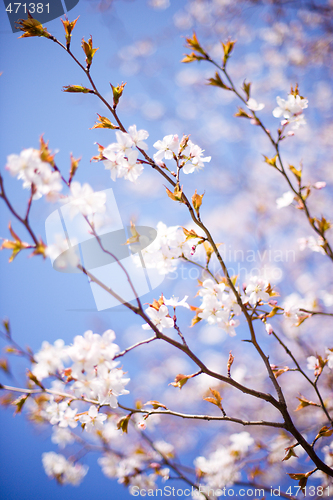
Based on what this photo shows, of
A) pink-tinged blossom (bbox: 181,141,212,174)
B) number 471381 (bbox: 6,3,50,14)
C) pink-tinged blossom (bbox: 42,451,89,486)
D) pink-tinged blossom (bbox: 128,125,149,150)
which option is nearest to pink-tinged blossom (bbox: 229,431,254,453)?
pink-tinged blossom (bbox: 42,451,89,486)

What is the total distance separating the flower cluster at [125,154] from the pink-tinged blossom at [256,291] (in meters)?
0.41

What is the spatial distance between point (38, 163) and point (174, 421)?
336 centimetres

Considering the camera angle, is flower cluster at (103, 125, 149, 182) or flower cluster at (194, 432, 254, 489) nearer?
flower cluster at (103, 125, 149, 182)

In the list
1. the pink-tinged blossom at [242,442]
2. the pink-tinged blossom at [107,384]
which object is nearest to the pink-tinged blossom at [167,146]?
the pink-tinged blossom at [107,384]

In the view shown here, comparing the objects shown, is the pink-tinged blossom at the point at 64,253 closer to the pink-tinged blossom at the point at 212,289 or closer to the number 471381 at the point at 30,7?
the pink-tinged blossom at the point at 212,289

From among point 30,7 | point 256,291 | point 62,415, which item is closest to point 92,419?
point 62,415

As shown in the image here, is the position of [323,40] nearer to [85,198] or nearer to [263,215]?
[263,215]

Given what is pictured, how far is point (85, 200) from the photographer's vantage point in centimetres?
47

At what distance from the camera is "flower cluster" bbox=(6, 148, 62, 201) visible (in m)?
0.43

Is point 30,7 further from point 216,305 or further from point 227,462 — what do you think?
point 227,462

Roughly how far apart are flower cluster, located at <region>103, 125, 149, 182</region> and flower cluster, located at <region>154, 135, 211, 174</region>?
62 mm

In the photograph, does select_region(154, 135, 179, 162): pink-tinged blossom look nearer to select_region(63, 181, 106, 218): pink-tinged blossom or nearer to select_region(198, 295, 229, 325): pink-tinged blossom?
select_region(63, 181, 106, 218): pink-tinged blossom

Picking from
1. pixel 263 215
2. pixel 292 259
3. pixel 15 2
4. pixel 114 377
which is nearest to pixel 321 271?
pixel 292 259

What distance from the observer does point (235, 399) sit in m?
2.74
